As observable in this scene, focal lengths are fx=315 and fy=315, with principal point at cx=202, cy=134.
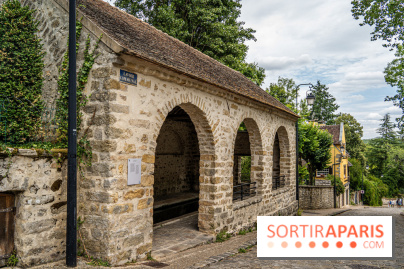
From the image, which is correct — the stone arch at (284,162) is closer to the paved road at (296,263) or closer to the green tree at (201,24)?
the green tree at (201,24)

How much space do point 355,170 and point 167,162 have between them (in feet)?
94.3

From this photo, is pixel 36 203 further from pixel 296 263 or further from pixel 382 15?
pixel 382 15

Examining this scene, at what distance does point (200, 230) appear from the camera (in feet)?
24.8

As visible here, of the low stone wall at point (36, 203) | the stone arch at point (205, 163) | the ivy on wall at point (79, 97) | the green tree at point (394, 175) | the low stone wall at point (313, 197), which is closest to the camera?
the low stone wall at point (36, 203)

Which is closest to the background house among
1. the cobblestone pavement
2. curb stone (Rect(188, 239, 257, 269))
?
the cobblestone pavement

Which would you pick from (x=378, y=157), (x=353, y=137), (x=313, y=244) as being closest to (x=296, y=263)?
(x=313, y=244)

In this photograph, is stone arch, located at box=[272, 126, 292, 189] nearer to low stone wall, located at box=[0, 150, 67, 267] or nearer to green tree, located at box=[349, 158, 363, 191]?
low stone wall, located at box=[0, 150, 67, 267]

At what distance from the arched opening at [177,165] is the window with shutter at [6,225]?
500cm

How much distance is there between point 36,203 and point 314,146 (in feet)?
57.0

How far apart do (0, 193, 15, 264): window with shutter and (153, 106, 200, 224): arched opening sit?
500 centimetres

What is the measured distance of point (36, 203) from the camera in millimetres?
4719

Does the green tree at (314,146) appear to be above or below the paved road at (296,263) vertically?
above

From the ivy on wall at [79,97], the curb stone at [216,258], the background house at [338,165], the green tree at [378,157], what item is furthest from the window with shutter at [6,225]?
the green tree at [378,157]

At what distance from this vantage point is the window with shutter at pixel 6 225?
4.50m
